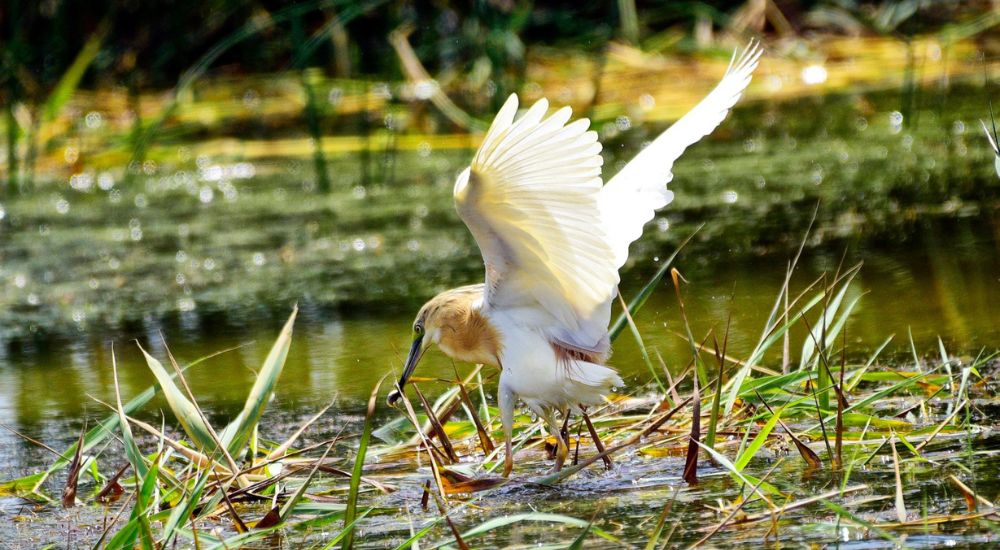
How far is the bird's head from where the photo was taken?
10.8 ft

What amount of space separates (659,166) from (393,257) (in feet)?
8.17

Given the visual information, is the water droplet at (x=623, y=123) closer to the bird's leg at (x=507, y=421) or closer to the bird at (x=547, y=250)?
the bird at (x=547, y=250)

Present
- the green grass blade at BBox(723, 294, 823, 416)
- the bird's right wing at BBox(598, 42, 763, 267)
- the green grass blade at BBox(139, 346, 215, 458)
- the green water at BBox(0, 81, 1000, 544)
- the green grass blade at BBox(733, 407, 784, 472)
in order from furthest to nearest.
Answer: the green water at BBox(0, 81, 1000, 544), the bird's right wing at BBox(598, 42, 763, 267), the green grass blade at BBox(723, 294, 823, 416), the green grass blade at BBox(139, 346, 215, 458), the green grass blade at BBox(733, 407, 784, 472)

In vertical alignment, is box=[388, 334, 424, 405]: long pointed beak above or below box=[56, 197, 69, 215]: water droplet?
below

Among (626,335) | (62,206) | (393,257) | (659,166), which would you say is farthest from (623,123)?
(659,166)

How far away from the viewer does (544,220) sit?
2.86 m

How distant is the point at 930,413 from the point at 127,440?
5.64ft

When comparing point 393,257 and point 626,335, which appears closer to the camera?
point 626,335

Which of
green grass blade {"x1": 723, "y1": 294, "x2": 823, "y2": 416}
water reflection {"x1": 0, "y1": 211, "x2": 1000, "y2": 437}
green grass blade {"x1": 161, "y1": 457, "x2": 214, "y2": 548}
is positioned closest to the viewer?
green grass blade {"x1": 161, "y1": 457, "x2": 214, "y2": 548}

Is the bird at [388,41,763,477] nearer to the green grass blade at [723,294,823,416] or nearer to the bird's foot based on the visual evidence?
the bird's foot

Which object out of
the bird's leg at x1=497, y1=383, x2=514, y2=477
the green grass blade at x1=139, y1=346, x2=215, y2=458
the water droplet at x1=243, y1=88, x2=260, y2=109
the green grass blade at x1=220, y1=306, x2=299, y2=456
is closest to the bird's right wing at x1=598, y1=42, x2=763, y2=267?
the bird's leg at x1=497, y1=383, x2=514, y2=477

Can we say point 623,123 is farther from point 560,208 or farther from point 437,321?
point 560,208

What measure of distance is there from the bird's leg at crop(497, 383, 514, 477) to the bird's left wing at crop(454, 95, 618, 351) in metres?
0.19

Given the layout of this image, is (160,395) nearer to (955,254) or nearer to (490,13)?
(955,254)
